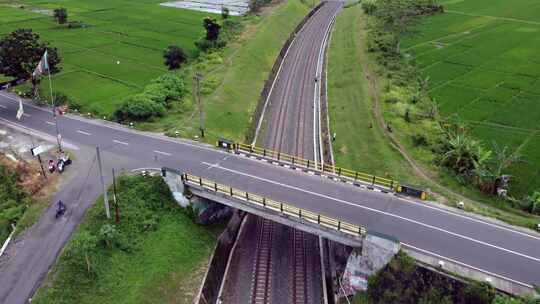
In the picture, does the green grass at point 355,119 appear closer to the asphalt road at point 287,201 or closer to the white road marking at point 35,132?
the asphalt road at point 287,201

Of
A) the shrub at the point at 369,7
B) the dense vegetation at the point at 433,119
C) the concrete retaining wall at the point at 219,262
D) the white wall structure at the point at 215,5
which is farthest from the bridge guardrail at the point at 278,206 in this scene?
the shrub at the point at 369,7

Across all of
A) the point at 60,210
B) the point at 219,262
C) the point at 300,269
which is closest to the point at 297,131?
the point at 300,269

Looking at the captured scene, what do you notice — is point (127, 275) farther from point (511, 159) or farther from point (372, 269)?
point (511, 159)

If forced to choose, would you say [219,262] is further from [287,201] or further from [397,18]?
[397,18]

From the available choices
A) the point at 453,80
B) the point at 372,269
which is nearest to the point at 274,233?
the point at 372,269

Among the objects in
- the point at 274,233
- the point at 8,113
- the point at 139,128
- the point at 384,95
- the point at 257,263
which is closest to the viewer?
the point at 257,263

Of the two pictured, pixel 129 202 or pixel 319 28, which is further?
pixel 319 28

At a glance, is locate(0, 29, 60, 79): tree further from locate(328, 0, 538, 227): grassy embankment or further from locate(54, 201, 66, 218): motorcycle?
locate(328, 0, 538, 227): grassy embankment

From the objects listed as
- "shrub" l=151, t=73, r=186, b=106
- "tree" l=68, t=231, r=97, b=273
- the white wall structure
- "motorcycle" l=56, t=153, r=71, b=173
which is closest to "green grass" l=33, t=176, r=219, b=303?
"tree" l=68, t=231, r=97, b=273
